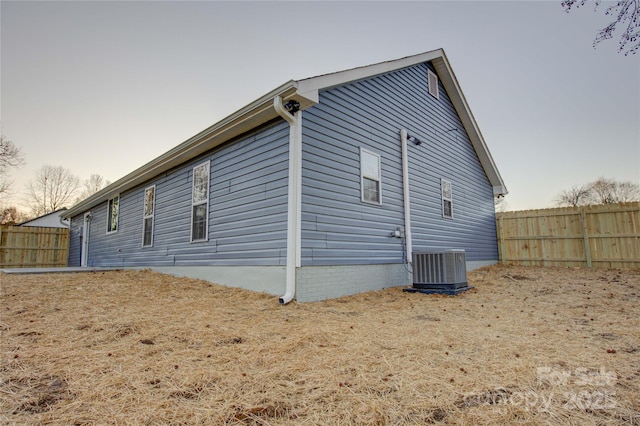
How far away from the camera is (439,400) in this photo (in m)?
1.95

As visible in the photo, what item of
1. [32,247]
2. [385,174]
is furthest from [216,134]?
[32,247]

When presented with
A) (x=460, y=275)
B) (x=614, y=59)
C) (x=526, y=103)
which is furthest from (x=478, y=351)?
(x=526, y=103)

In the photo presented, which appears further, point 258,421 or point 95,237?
point 95,237

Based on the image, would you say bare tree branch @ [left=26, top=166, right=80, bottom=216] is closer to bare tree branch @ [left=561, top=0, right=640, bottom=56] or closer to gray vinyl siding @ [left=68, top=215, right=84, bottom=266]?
gray vinyl siding @ [left=68, top=215, right=84, bottom=266]

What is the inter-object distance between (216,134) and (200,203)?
1.78 meters

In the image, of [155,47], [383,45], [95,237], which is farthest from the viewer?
[95,237]

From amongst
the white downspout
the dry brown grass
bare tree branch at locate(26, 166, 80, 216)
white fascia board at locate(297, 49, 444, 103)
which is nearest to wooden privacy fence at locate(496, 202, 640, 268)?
the dry brown grass

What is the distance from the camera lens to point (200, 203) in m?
7.64

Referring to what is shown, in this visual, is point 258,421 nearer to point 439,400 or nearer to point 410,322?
point 439,400

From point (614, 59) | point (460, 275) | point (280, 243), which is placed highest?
point (614, 59)

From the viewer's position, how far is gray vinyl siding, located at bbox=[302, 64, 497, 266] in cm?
582

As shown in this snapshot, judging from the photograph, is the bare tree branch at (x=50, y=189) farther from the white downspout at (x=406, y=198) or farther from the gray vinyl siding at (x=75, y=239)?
the white downspout at (x=406, y=198)

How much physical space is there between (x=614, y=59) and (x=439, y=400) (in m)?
10.5

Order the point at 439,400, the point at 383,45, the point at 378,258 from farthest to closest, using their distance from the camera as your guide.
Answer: the point at 383,45
the point at 378,258
the point at 439,400
